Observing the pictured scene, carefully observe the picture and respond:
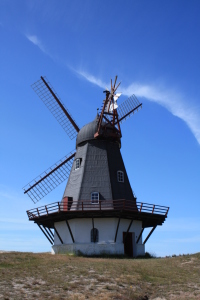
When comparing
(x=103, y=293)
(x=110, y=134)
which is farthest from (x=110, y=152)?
(x=103, y=293)

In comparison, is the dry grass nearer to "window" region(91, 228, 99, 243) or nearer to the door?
"window" region(91, 228, 99, 243)

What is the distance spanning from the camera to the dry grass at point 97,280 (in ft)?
47.5

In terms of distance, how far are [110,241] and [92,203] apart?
10.8 ft

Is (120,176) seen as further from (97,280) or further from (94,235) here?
(97,280)

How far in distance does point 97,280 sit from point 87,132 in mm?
17135

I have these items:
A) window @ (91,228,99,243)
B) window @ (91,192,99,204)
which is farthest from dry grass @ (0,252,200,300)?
window @ (91,192,99,204)

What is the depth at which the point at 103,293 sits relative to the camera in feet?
48.3

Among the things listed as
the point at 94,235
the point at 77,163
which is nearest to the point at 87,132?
the point at 77,163

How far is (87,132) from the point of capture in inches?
1245

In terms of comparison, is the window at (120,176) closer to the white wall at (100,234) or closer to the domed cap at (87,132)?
the white wall at (100,234)

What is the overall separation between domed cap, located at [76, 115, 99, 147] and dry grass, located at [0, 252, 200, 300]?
12.9 metres

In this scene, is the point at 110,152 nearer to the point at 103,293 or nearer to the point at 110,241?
the point at 110,241

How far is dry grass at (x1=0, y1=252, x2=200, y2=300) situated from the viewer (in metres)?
14.5

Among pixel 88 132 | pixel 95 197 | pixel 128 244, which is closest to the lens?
pixel 95 197
